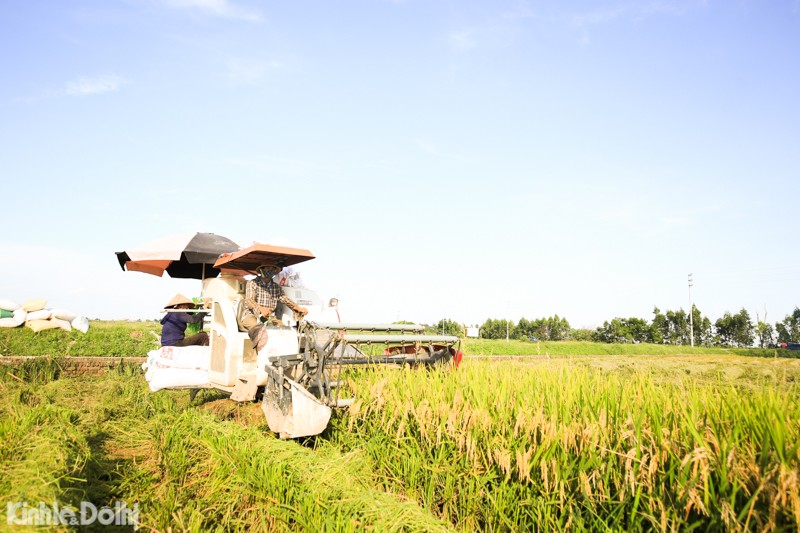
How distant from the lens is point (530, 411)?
10.9ft

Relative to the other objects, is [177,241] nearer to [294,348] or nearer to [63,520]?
[294,348]

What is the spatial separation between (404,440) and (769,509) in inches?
103

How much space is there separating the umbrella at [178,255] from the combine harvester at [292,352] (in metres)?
1.10

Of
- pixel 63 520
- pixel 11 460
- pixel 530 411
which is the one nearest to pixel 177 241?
pixel 11 460

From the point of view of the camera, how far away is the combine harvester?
454 cm

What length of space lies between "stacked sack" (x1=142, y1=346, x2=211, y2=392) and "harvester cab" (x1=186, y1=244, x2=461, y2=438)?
161 millimetres

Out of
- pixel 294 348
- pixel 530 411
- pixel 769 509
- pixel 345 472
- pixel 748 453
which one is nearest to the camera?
pixel 769 509

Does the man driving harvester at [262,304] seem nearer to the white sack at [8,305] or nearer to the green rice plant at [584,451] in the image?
the green rice plant at [584,451]

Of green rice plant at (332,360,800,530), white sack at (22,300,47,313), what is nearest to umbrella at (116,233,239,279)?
green rice plant at (332,360,800,530)

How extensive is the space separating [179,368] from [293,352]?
1884 millimetres

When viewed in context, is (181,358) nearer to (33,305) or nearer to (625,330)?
(33,305)

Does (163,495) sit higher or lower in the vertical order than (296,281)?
lower

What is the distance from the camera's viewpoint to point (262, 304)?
6.36 metres

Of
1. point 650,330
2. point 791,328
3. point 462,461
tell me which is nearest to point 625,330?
point 650,330
